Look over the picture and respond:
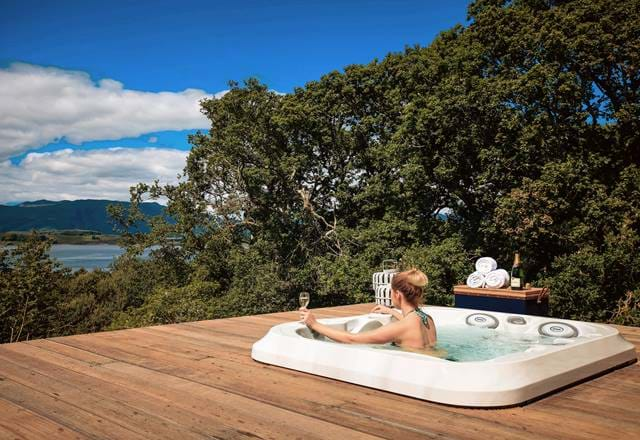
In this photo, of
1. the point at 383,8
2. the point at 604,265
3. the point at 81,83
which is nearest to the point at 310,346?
the point at 604,265

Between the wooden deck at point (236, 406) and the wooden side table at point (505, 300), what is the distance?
1623 millimetres

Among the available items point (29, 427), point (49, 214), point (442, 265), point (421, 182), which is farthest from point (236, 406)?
Result: point (49, 214)

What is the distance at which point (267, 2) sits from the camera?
12031 mm

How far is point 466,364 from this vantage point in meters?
2.41

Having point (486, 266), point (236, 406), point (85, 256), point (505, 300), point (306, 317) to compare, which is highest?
point (486, 266)

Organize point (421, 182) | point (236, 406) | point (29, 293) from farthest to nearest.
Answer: point (29, 293) < point (421, 182) < point (236, 406)

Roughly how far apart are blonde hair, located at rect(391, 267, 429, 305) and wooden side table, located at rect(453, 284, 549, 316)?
80.5 inches

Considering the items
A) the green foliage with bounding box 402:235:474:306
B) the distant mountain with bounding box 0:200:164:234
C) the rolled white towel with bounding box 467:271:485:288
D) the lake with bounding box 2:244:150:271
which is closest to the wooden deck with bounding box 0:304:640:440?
the rolled white towel with bounding box 467:271:485:288

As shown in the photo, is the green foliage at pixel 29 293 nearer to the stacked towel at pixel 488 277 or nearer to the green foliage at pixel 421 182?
the green foliage at pixel 421 182

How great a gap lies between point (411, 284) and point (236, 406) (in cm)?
119

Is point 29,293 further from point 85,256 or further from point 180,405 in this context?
point 180,405

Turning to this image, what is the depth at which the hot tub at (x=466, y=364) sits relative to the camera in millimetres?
2352

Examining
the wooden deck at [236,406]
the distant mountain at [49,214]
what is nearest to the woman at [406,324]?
the wooden deck at [236,406]

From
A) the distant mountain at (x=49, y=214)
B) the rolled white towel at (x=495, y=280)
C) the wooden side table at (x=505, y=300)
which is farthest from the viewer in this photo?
the distant mountain at (x=49, y=214)
